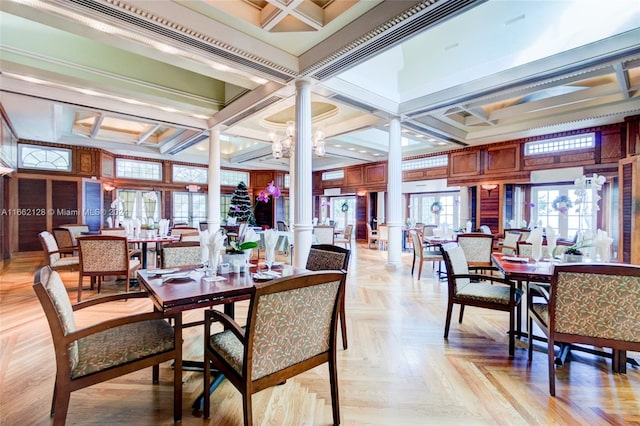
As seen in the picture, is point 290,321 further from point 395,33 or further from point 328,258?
point 395,33

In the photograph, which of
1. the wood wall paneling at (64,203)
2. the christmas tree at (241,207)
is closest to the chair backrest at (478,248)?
the christmas tree at (241,207)

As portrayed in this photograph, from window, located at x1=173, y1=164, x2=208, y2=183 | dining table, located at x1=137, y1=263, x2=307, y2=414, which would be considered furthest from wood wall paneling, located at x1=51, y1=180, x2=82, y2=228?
dining table, located at x1=137, y1=263, x2=307, y2=414

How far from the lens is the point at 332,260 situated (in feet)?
8.45

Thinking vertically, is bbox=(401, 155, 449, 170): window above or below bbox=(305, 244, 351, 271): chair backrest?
above

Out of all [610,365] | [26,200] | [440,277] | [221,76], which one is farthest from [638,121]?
[26,200]

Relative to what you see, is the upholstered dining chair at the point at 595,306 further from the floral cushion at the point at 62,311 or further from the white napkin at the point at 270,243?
the floral cushion at the point at 62,311

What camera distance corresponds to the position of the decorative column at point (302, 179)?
4211 mm

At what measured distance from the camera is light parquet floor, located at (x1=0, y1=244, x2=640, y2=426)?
1668 millimetres

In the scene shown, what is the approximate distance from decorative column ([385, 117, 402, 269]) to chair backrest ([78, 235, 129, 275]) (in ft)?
15.1

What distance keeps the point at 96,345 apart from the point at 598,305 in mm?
2946

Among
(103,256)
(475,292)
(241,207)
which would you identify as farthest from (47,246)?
(241,207)

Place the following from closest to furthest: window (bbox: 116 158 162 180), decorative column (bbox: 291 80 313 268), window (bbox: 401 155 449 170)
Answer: decorative column (bbox: 291 80 313 268)
window (bbox: 401 155 449 170)
window (bbox: 116 158 162 180)

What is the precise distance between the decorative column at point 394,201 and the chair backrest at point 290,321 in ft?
15.2

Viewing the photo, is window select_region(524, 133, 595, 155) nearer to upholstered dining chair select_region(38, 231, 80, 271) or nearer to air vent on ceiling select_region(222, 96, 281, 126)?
air vent on ceiling select_region(222, 96, 281, 126)
